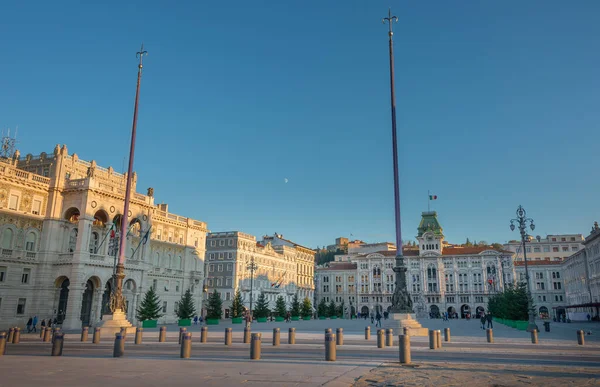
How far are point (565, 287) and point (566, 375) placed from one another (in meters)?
109

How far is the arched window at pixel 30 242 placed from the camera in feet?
146

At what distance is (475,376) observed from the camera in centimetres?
1164

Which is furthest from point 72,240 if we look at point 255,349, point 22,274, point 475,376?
point 475,376

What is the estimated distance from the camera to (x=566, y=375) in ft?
39.5

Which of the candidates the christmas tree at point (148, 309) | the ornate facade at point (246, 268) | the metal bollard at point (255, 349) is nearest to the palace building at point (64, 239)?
the christmas tree at point (148, 309)

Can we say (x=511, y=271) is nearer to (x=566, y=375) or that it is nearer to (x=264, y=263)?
(x=264, y=263)

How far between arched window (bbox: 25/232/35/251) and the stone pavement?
42.1m

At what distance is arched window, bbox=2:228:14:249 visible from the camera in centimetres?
4228

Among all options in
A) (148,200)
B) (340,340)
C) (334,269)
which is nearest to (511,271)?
(334,269)

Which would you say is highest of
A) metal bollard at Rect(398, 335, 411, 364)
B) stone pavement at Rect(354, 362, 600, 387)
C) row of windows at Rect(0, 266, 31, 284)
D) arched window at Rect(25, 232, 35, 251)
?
arched window at Rect(25, 232, 35, 251)

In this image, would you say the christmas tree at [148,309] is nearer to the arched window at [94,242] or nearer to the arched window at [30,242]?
the arched window at [94,242]

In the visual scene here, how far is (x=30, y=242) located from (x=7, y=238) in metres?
2.47

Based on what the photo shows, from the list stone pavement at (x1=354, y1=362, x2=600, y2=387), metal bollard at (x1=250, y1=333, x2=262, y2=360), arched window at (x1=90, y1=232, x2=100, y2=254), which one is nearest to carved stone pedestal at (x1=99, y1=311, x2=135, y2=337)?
metal bollard at (x1=250, y1=333, x2=262, y2=360)

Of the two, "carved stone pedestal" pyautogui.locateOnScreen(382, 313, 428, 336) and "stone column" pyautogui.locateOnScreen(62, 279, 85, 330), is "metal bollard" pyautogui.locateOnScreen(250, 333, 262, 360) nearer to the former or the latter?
"carved stone pedestal" pyautogui.locateOnScreen(382, 313, 428, 336)
